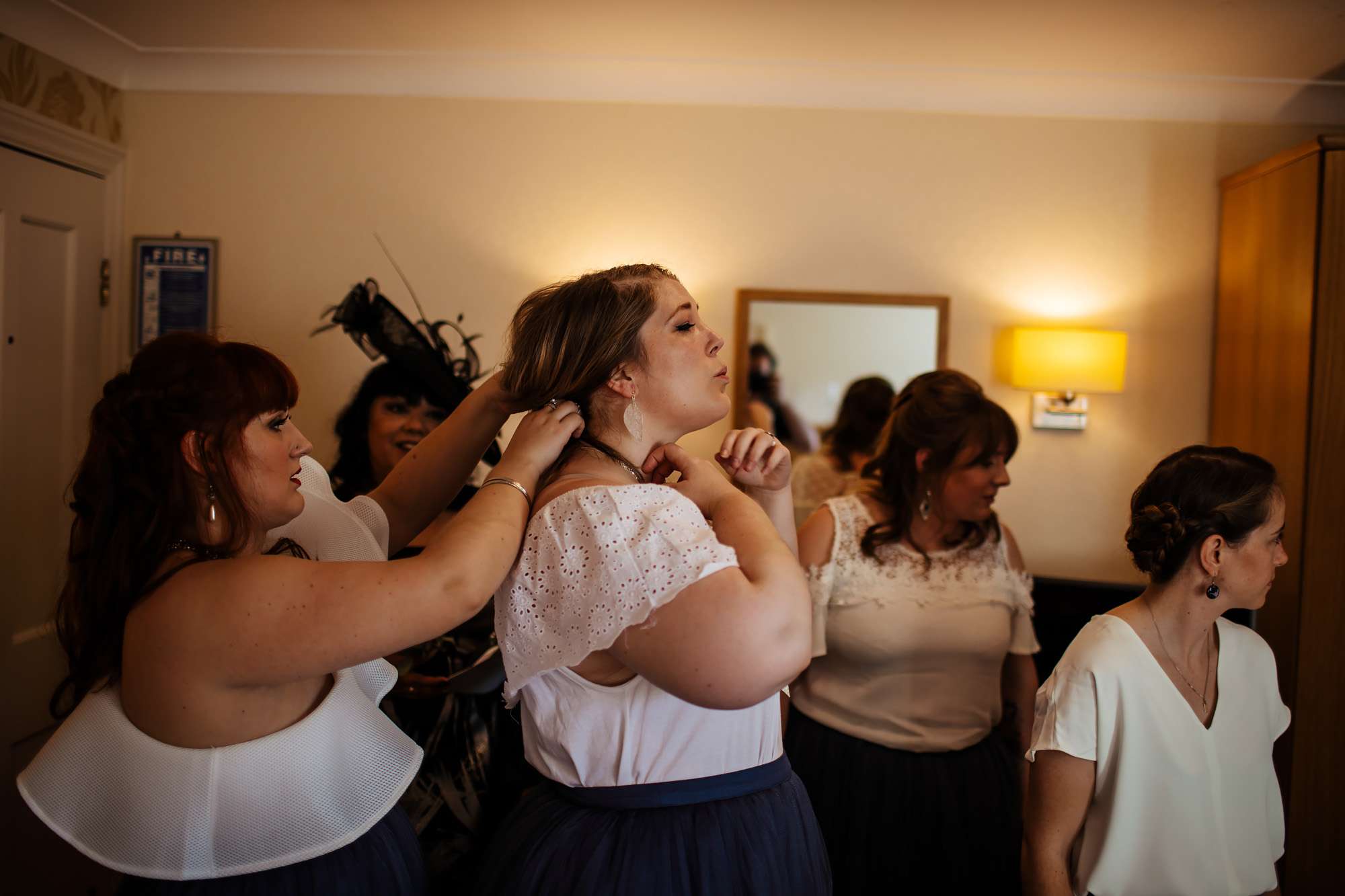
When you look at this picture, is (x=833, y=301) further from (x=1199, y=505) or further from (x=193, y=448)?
(x=193, y=448)

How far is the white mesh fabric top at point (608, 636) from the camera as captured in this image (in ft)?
3.67

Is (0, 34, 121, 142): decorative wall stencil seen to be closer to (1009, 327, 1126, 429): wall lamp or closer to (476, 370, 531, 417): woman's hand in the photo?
(476, 370, 531, 417): woman's hand

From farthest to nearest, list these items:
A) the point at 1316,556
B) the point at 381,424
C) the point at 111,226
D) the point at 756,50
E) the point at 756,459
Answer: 1. the point at 111,226
2. the point at 756,50
3. the point at 1316,556
4. the point at 381,424
5. the point at 756,459

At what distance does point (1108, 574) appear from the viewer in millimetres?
3447

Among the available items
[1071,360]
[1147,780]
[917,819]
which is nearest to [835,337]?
[1071,360]

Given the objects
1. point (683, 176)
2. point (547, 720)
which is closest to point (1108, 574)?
point (683, 176)

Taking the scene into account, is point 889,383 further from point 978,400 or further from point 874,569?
point 874,569

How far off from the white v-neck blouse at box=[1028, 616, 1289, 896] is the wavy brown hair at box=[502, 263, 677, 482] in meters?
0.84

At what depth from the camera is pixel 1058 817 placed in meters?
1.49

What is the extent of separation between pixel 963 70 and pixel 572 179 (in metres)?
1.45

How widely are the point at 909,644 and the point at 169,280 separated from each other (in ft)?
9.59

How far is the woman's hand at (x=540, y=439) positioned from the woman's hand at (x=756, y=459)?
0.23m

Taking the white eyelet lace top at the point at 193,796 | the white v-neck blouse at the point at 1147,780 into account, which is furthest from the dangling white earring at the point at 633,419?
the white v-neck blouse at the point at 1147,780

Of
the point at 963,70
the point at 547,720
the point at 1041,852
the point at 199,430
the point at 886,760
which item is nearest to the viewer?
the point at 199,430
